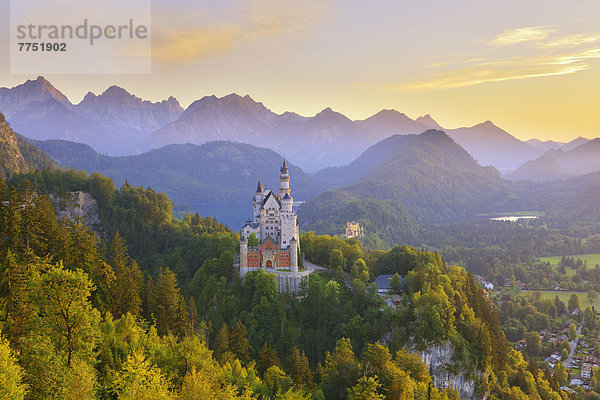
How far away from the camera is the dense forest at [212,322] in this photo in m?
28.4

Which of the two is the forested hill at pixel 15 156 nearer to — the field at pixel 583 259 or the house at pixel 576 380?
the house at pixel 576 380

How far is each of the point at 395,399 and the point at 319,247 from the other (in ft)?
135

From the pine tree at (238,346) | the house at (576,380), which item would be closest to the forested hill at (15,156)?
the pine tree at (238,346)

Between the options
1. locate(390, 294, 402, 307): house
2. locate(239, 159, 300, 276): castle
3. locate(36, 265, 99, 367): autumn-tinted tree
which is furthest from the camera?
locate(239, 159, 300, 276): castle

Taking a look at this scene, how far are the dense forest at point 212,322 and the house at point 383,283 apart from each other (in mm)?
2346

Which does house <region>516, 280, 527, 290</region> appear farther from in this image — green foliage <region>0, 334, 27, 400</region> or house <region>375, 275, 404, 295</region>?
green foliage <region>0, 334, 27, 400</region>

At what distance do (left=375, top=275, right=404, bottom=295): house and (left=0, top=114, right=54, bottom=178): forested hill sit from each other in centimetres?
10476

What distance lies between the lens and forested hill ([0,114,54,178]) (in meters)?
134

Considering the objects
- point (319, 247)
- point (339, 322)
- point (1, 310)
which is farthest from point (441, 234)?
point (1, 310)

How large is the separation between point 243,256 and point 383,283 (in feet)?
67.3

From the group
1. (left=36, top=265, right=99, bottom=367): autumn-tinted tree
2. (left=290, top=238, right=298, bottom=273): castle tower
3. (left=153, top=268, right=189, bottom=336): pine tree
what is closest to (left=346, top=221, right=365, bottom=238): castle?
(left=290, top=238, right=298, bottom=273): castle tower

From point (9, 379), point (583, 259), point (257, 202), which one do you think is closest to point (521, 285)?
point (583, 259)

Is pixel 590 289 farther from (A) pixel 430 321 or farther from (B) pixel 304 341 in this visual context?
(B) pixel 304 341

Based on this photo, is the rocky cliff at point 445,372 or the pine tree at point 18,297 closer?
the pine tree at point 18,297
